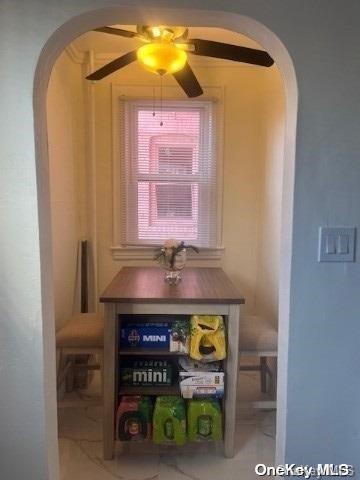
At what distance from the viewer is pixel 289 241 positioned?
1.27 meters

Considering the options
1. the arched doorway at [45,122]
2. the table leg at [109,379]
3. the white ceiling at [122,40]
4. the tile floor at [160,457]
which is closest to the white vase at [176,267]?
the table leg at [109,379]

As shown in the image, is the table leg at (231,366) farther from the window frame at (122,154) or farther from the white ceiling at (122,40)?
the white ceiling at (122,40)

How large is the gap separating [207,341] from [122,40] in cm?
228

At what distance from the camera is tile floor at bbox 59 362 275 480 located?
1872 mm

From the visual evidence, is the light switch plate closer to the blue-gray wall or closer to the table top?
the blue-gray wall

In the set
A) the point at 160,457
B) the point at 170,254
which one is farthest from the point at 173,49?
the point at 160,457

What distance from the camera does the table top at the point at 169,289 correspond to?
1.90 m

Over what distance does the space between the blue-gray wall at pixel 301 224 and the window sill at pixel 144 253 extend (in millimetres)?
1918

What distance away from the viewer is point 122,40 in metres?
2.72

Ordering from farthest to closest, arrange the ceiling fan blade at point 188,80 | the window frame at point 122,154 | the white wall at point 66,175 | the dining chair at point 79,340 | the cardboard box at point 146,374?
the window frame at point 122,154, the white wall at point 66,175, the ceiling fan blade at point 188,80, the dining chair at point 79,340, the cardboard box at point 146,374

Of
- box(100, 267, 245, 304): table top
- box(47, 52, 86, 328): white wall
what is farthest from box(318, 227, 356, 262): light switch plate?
box(47, 52, 86, 328): white wall

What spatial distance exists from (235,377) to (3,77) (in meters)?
1.70

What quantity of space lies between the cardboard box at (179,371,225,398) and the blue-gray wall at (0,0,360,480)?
62cm
